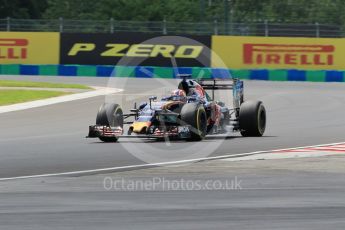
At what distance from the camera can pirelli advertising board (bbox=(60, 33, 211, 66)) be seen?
127 feet

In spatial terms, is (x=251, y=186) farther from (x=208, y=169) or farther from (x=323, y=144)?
(x=323, y=144)

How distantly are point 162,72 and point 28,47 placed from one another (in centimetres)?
604

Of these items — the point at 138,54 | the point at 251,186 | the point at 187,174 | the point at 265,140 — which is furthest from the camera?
the point at 138,54

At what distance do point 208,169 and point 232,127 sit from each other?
4597 mm

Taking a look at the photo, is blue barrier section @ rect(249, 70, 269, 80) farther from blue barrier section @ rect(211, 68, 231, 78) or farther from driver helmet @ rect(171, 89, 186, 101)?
driver helmet @ rect(171, 89, 186, 101)

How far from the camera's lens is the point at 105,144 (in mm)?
15719

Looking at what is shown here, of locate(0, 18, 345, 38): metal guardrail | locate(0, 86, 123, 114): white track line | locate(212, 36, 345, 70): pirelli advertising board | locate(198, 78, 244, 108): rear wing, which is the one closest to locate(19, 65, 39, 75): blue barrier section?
locate(0, 18, 345, 38): metal guardrail

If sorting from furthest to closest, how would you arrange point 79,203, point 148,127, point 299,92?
point 299,92
point 148,127
point 79,203

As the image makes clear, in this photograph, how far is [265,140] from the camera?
1662 cm

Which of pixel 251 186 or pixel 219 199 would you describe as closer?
pixel 219 199

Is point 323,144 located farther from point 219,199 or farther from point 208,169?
point 219,199

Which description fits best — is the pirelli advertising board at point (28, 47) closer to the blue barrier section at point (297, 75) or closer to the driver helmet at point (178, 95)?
the blue barrier section at point (297, 75)

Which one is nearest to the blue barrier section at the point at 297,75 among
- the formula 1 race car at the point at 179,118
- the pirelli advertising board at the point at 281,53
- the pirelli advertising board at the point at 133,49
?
the pirelli advertising board at the point at 281,53

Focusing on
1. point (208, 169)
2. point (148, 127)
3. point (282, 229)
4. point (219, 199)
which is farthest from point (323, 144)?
point (282, 229)
